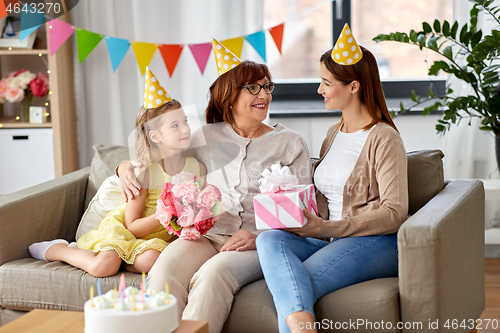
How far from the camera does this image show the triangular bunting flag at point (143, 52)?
2781mm

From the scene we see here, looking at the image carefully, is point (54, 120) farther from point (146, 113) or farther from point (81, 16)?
point (146, 113)

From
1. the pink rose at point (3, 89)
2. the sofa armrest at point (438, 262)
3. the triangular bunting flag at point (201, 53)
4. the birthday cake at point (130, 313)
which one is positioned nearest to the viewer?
the birthday cake at point (130, 313)

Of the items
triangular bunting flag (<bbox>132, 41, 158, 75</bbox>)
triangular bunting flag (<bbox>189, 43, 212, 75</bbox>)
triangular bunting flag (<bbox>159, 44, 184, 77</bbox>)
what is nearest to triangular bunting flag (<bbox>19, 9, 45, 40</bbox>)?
triangular bunting flag (<bbox>132, 41, 158, 75</bbox>)

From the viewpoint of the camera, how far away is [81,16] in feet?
9.96

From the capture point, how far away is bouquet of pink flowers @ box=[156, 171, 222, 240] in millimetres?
1675

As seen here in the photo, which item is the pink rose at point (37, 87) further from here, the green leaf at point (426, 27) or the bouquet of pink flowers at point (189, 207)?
the green leaf at point (426, 27)

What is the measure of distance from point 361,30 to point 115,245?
202 centimetres

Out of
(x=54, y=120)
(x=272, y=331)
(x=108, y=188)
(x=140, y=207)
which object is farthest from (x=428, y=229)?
(x=54, y=120)

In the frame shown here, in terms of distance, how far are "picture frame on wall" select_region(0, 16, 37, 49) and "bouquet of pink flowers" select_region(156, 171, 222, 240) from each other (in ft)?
5.58

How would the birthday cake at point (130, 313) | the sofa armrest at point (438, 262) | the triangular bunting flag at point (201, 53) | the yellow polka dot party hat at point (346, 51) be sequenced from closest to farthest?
the birthday cake at point (130, 313)
the sofa armrest at point (438, 262)
the yellow polka dot party hat at point (346, 51)
the triangular bunting flag at point (201, 53)

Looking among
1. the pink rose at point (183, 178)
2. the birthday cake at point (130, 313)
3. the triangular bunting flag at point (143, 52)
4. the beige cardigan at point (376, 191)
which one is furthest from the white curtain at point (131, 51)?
the birthday cake at point (130, 313)

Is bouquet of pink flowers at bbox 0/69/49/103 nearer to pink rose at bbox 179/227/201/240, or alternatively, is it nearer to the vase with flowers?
the vase with flowers

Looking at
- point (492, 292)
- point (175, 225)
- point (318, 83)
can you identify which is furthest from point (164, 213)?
point (318, 83)

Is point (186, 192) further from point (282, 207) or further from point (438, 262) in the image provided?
point (438, 262)
